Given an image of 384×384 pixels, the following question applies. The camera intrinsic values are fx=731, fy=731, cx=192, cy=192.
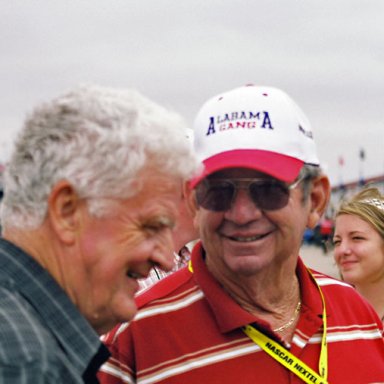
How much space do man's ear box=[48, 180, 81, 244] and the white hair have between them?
0.01 meters

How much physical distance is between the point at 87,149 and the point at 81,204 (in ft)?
0.46

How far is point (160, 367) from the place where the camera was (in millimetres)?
2373

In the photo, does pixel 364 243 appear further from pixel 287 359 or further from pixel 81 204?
pixel 81 204

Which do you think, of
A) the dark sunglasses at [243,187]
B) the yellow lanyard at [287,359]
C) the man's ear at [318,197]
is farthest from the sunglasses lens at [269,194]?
the yellow lanyard at [287,359]

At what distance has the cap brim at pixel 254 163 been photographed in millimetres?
2473

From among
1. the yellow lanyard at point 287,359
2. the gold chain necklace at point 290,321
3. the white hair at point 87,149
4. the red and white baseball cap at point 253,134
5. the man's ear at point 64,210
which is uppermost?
the red and white baseball cap at point 253,134

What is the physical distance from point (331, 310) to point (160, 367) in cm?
73

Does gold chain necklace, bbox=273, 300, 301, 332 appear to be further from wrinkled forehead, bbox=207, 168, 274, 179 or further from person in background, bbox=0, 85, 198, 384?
person in background, bbox=0, 85, 198, 384

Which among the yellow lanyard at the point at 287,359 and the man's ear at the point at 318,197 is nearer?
the yellow lanyard at the point at 287,359

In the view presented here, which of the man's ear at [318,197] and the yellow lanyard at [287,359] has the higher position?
the man's ear at [318,197]

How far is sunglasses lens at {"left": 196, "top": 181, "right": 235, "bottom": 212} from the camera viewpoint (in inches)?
99.7

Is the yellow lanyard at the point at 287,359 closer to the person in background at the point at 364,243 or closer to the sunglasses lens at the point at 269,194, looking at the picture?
the sunglasses lens at the point at 269,194

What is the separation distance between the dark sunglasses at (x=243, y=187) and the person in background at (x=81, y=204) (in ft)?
2.08

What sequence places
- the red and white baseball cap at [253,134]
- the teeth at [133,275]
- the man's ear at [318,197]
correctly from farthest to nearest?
the man's ear at [318,197], the red and white baseball cap at [253,134], the teeth at [133,275]
